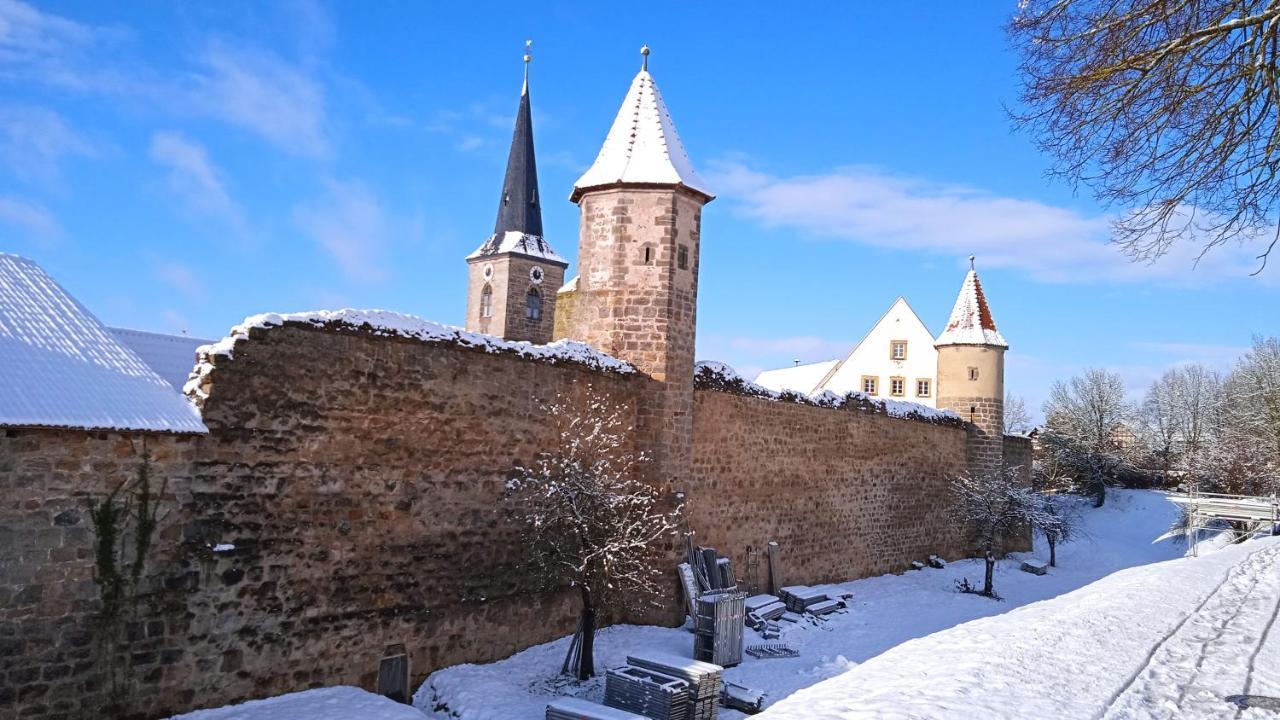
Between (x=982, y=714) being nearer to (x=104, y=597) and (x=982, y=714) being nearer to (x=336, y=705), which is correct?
(x=336, y=705)

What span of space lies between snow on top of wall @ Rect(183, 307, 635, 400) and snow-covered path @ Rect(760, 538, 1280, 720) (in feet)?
20.8

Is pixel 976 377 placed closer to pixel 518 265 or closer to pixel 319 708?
pixel 518 265

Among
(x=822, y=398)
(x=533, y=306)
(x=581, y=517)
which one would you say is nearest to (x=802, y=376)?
(x=533, y=306)

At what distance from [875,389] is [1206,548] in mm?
15013

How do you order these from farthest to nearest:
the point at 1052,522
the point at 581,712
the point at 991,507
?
the point at 1052,522, the point at 991,507, the point at 581,712

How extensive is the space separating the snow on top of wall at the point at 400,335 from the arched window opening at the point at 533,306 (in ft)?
71.8

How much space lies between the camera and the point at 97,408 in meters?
7.85

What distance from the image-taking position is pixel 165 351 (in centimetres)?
1042

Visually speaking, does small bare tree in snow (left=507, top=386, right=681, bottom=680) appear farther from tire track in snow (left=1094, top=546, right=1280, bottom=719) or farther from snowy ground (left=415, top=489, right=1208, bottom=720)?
tire track in snow (left=1094, top=546, right=1280, bottom=719)

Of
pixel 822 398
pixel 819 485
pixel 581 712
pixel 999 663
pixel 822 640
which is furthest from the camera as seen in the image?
pixel 822 398

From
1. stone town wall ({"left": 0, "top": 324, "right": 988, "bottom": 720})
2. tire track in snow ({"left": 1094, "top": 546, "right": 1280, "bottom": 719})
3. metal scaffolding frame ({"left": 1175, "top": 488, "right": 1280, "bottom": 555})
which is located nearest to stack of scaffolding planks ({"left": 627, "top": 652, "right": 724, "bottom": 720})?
stone town wall ({"left": 0, "top": 324, "right": 988, "bottom": 720})

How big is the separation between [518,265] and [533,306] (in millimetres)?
1864

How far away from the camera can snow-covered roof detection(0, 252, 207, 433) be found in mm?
7504

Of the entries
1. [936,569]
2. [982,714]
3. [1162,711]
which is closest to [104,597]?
[982,714]
